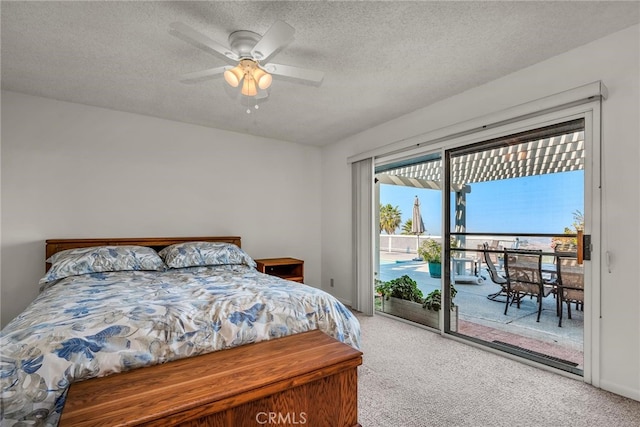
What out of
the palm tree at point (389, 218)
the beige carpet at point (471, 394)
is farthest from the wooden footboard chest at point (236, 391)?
the palm tree at point (389, 218)

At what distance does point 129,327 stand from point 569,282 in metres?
3.05

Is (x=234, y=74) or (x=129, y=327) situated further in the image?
(x=234, y=74)

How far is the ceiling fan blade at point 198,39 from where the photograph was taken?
5.62 feet

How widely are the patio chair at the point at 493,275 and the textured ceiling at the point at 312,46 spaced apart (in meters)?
1.58

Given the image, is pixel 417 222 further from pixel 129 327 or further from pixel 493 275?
pixel 129 327

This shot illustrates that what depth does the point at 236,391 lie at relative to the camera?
132cm

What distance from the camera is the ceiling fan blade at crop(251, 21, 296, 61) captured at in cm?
172

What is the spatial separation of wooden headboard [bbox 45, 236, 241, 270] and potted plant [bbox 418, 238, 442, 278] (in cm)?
234

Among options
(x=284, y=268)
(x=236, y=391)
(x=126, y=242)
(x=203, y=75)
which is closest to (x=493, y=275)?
(x=284, y=268)

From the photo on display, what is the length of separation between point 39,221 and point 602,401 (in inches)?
192

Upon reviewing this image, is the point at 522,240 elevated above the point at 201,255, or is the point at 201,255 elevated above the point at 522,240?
the point at 522,240

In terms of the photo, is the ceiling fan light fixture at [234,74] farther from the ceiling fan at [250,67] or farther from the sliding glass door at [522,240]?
the sliding glass door at [522,240]

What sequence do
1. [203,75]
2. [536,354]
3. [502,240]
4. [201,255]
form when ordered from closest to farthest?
[203,75], [536,354], [502,240], [201,255]

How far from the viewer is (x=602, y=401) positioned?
204 centimetres
